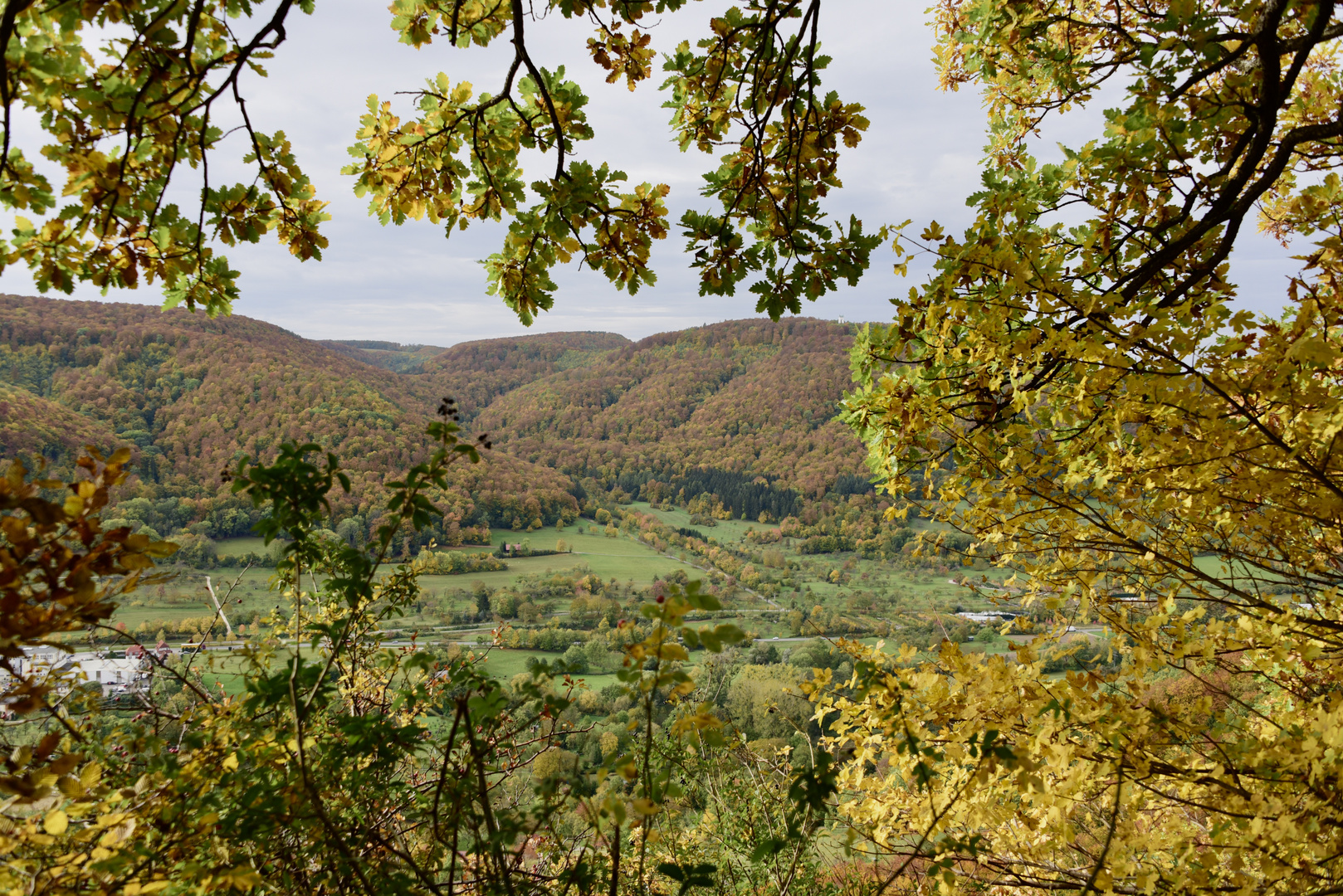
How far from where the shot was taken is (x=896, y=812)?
2742 mm

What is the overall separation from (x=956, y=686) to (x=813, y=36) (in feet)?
9.37

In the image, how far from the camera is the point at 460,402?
1223cm

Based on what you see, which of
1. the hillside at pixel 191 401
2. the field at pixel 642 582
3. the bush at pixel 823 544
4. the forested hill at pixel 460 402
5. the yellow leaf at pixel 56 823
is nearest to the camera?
the yellow leaf at pixel 56 823

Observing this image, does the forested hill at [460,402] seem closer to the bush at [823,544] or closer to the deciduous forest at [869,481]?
the deciduous forest at [869,481]

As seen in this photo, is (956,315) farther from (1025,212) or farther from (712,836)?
(712,836)

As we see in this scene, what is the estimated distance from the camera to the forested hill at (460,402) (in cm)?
3181

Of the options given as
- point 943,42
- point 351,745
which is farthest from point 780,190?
point 943,42

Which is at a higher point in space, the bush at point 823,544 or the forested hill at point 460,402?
the forested hill at point 460,402

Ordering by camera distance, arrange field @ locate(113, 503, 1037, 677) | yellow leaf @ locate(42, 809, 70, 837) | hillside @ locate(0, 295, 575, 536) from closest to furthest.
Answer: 1. yellow leaf @ locate(42, 809, 70, 837)
2. field @ locate(113, 503, 1037, 677)
3. hillside @ locate(0, 295, 575, 536)

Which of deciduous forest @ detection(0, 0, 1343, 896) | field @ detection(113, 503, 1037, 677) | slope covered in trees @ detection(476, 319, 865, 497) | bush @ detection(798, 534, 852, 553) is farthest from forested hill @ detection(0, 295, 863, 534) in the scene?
bush @ detection(798, 534, 852, 553)

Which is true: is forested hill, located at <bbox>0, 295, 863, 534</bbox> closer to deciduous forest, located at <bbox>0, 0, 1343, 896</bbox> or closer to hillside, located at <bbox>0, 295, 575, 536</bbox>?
hillside, located at <bbox>0, 295, 575, 536</bbox>

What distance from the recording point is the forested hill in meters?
31.8

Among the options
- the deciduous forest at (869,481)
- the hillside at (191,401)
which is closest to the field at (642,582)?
the hillside at (191,401)

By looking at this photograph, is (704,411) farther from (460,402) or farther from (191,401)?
(460,402)
